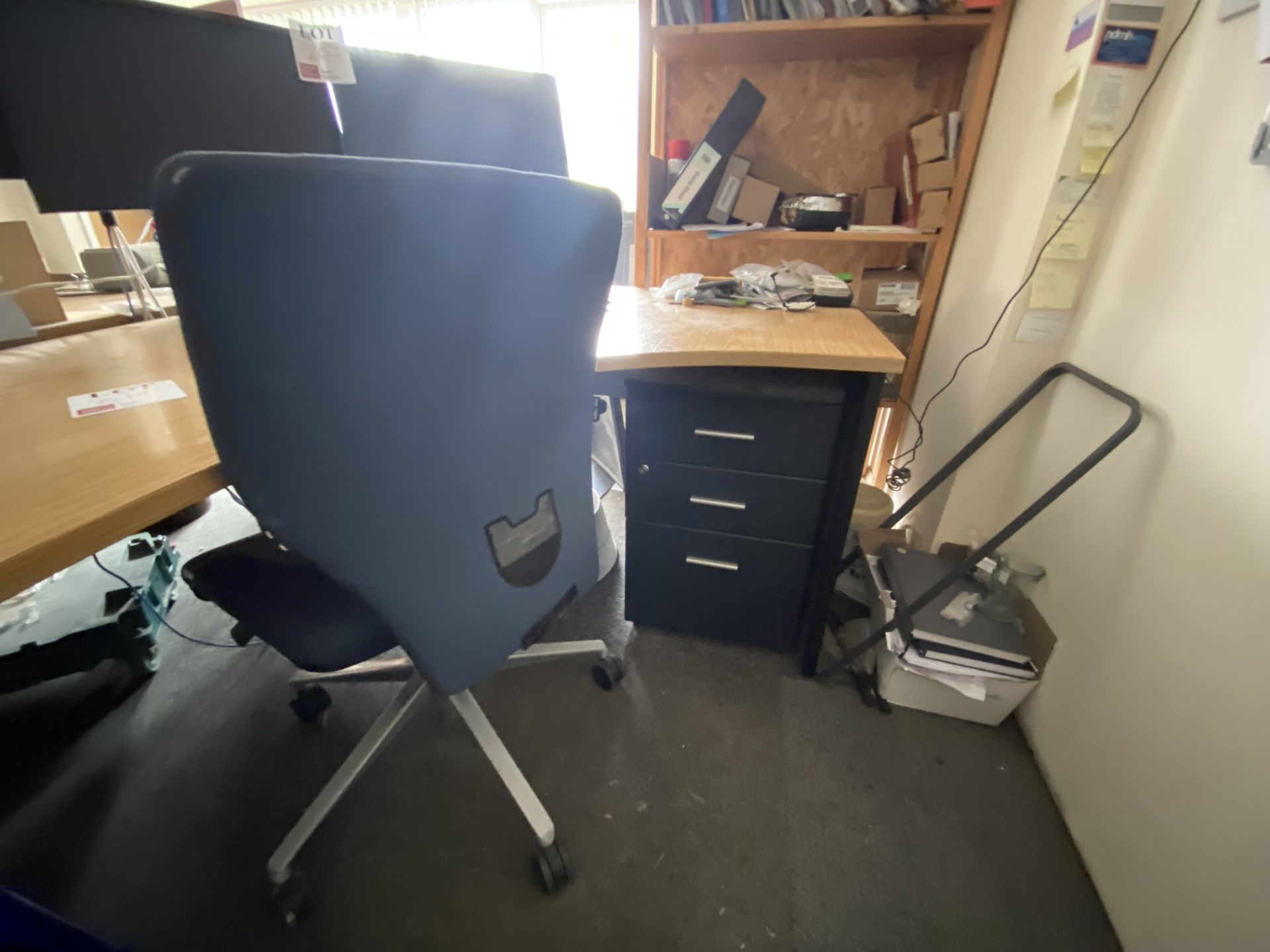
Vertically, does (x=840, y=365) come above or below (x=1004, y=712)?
above

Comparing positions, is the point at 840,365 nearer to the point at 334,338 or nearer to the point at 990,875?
the point at 334,338

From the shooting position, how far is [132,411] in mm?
682

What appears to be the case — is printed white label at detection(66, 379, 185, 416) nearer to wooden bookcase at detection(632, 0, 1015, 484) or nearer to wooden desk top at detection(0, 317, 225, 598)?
wooden desk top at detection(0, 317, 225, 598)

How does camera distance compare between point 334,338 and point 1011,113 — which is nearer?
point 334,338

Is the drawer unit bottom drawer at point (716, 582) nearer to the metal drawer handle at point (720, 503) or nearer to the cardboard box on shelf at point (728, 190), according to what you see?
the metal drawer handle at point (720, 503)

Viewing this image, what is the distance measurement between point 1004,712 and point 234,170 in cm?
154

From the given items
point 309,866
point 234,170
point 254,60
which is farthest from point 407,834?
point 254,60

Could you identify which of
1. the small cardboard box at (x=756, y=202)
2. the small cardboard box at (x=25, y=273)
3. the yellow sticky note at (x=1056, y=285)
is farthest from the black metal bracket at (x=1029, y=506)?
the small cardboard box at (x=25, y=273)

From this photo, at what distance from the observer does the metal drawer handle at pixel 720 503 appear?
120 cm

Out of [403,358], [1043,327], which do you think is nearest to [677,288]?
[1043,327]

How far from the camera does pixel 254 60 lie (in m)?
1.04

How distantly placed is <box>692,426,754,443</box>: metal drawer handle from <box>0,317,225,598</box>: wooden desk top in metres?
0.82

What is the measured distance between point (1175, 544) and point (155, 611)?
215 centimetres

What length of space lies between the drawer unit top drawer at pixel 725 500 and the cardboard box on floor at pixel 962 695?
1.21 feet
